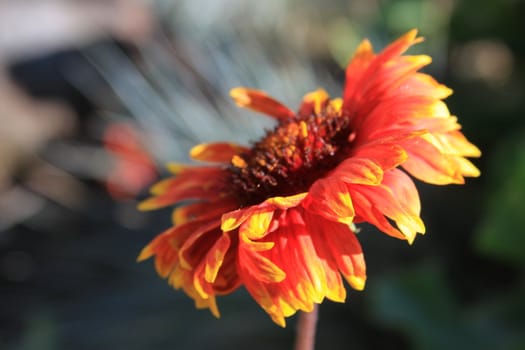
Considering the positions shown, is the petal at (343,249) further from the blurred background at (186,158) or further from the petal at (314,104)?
the blurred background at (186,158)

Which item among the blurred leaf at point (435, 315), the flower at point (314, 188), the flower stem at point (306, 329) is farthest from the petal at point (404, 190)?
the blurred leaf at point (435, 315)

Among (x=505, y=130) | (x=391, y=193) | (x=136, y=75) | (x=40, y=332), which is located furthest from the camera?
(x=136, y=75)

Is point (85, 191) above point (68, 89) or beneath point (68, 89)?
beneath

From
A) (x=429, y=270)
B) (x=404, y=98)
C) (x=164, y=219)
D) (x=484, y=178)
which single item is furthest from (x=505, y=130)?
(x=404, y=98)

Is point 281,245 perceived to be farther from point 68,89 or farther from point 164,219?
point 68,89

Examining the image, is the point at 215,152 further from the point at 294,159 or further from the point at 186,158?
the point at 186,158

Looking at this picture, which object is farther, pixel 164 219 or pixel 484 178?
pixel 164 219

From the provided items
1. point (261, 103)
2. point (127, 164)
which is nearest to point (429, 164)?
point (261, 103)
